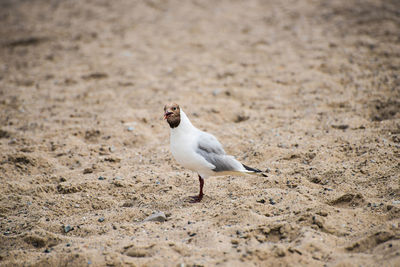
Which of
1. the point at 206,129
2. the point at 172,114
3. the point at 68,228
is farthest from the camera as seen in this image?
the point at 206,129

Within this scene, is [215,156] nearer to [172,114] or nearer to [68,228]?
[172,114]

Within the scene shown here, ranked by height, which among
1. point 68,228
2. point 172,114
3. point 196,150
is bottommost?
point 68,228

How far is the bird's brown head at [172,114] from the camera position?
3.22m

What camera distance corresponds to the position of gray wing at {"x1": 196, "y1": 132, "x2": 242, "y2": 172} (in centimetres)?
329

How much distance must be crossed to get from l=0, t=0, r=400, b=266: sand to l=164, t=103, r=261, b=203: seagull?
0.30 meters

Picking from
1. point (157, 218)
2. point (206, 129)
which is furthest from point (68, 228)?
point (206, 129)

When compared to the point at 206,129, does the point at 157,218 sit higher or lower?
lower

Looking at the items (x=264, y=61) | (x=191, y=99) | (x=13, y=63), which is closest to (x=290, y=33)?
(x=264, y=61)

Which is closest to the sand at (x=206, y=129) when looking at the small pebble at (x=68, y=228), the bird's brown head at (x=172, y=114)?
the small pebble at (x=68, y=228)

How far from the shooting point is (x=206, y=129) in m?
4.91

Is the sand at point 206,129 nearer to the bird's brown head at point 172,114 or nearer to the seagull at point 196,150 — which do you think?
the seagull at point 196,150

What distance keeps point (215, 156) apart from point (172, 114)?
536 mm

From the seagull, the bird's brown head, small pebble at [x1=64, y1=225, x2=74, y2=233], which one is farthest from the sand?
the bird's brown head

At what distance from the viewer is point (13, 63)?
7172 mm
